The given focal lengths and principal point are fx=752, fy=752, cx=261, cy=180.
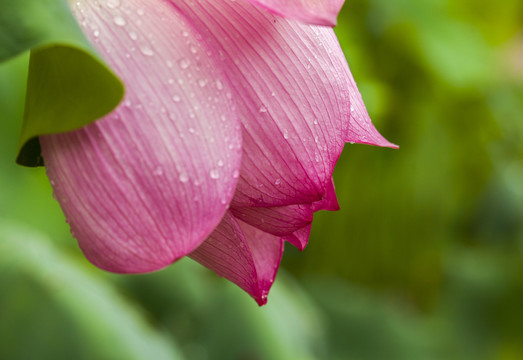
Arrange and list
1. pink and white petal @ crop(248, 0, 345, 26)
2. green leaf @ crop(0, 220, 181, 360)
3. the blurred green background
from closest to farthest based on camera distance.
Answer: pink and white petal @ crop(248, 0, 345, 26), green leaf @ crop(0, 220, 181, 360), the blurred green background

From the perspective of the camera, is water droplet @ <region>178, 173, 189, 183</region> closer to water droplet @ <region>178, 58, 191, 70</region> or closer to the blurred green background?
water droplet @ <region>178, 58, 191, 70</region>

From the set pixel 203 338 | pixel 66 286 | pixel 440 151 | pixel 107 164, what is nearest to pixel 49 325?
pixel 66 286

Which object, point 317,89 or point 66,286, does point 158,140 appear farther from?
point 66,286

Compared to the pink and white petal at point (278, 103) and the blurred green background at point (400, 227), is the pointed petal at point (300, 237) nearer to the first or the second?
the pink and white petal at point (278, 103)

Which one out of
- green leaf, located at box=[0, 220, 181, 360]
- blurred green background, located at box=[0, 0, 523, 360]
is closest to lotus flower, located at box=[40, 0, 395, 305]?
green leaf, located at box=[0, 220, 181, 360]

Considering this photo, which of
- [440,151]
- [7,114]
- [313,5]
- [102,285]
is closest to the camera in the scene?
[313,5]

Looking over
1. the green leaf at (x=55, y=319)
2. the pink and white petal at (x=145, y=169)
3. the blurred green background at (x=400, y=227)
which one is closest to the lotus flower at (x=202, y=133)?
the pink and white petal at (x=145, y=169)

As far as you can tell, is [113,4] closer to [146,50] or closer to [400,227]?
[146,50]
